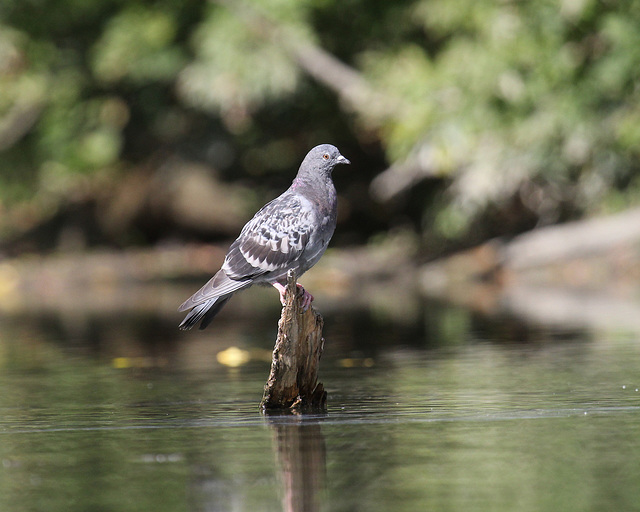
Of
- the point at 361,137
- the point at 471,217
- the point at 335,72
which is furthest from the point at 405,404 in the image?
the point at 361,137

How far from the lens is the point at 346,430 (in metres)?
5.59

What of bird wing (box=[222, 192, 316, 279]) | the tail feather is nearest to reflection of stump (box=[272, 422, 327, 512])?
the tail feather

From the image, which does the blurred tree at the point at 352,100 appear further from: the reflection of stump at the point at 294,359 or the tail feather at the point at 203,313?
the reflection of stump at the point at 294,359

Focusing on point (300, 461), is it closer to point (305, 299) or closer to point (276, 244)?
point (305, 299)

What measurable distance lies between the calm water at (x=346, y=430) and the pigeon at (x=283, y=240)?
636 mm

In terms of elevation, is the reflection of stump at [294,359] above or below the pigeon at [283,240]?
below

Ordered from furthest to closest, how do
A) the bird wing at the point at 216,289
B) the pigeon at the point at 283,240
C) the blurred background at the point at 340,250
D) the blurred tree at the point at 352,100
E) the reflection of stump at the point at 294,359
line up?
the blurred tree at the point at 352,100 → the pigeon at the point at 283,240 → the bird wing at the point at 216,289 → the reflection of stump at the point at 294,359 → the blurred background at the point at 340,250

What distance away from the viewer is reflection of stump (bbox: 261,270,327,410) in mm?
6152

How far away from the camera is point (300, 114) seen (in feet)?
68.9

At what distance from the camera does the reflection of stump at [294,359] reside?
615cm

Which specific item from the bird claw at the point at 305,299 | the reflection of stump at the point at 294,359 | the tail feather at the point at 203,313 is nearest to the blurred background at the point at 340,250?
the reflection of stump at the point at 294,359

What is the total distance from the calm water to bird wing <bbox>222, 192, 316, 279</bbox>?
29.3 inches

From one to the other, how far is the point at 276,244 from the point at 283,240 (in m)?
0.05

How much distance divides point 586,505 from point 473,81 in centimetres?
1147
